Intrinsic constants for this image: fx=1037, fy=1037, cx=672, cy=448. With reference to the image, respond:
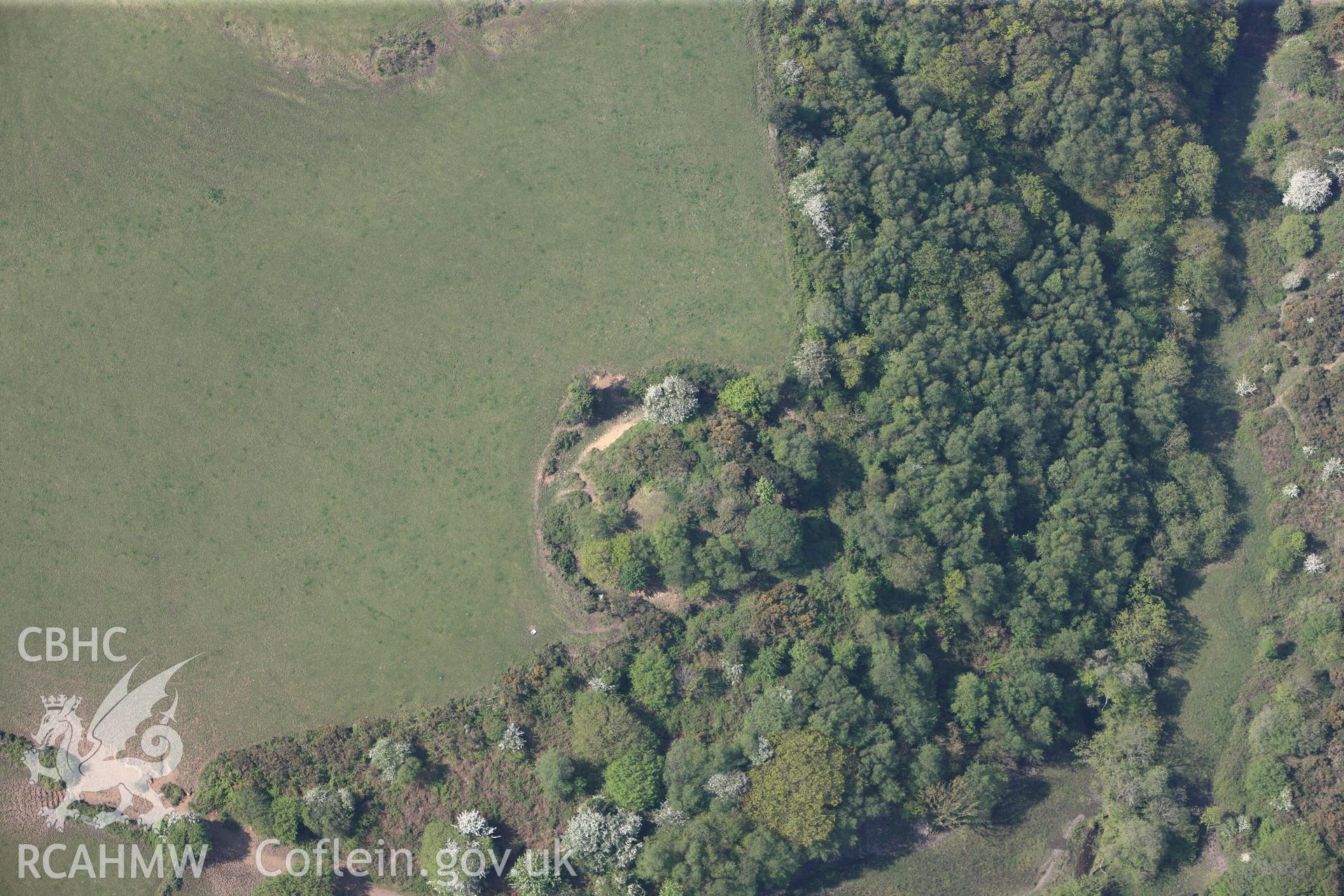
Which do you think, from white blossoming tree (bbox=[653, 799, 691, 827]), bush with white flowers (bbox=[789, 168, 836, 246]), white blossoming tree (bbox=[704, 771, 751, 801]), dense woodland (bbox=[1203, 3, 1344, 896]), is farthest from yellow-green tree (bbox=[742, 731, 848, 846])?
bush with white flowers (bbox=[789, 168, 836, 246])

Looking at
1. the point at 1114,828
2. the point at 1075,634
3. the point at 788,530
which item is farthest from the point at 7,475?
the point at 1114,828

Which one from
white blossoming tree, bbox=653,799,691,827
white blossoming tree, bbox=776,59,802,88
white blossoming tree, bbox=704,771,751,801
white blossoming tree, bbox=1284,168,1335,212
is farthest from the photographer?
white blossoming tree, bbox=1284,168,1335,212

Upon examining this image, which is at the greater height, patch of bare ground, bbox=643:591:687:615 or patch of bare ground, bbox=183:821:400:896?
patch of bare ground, bbox=643:591:687:615

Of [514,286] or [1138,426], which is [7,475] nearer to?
[514,286]

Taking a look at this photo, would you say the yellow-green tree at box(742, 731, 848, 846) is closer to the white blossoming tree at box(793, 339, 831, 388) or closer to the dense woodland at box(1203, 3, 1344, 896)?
the white blossoming tree at box(793, 339, 831, 388)

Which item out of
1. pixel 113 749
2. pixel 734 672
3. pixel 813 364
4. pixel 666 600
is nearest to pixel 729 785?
pixel 734 672

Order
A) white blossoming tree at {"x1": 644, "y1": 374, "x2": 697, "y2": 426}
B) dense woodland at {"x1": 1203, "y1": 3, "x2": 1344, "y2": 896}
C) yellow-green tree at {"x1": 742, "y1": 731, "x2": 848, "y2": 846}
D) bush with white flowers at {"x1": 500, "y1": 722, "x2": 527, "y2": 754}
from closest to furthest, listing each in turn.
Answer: yellow-green tree at {"x1": 742, "y1": 731, "x2": 848, "y2": 846} < dense woodland at {"x1": 1203, "y1": 3, "x2": 1344, "y2": 896} < bush with white flowers at {"x1": 500, "y1": 722, "x2": 527, "y2": 754} < white blossoming tree at {"x1": 644, "y1": 374, "x2": 697, "y2": 426}
